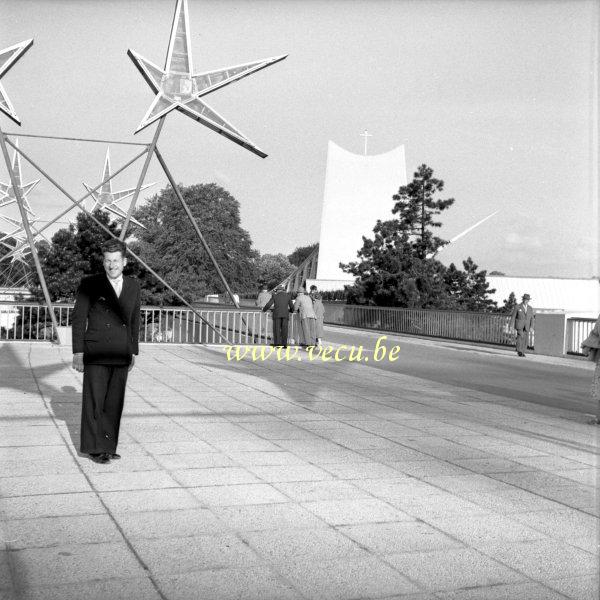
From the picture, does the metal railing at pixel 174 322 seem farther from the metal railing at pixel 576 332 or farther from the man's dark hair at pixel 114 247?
the man's dark hair at pixel 114 247

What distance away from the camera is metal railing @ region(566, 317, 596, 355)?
21719 mm

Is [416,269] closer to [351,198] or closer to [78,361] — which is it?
[78,361]

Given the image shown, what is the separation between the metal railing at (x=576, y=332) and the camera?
21719 millimetres

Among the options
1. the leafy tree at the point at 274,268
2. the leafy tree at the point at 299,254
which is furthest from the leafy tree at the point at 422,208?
the leafy tree at the point at 299,254

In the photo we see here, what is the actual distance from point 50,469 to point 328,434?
2.78m

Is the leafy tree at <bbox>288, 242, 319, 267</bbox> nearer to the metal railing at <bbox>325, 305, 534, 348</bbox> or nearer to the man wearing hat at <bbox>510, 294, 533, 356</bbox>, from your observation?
the metal railing at <bbox>325, 305, 534, 348</bbox>

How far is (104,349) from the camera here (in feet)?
20.7

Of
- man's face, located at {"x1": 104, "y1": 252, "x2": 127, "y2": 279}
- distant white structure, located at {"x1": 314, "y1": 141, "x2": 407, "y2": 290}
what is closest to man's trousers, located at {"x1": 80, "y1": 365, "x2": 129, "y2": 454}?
man's face, located at {"x1": 104, "y1": 252, "x2": 127, "y2": 279}

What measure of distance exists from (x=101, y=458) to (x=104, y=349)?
813 mm

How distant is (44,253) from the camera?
48.2 m

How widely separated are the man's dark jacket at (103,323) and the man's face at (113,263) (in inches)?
3.5

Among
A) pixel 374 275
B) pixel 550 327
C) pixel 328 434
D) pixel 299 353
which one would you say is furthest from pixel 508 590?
pixel 374 275

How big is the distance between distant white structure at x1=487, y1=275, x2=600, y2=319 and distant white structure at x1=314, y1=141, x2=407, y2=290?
22677 mm

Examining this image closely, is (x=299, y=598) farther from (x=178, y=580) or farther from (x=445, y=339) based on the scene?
(x=445, y=339)
